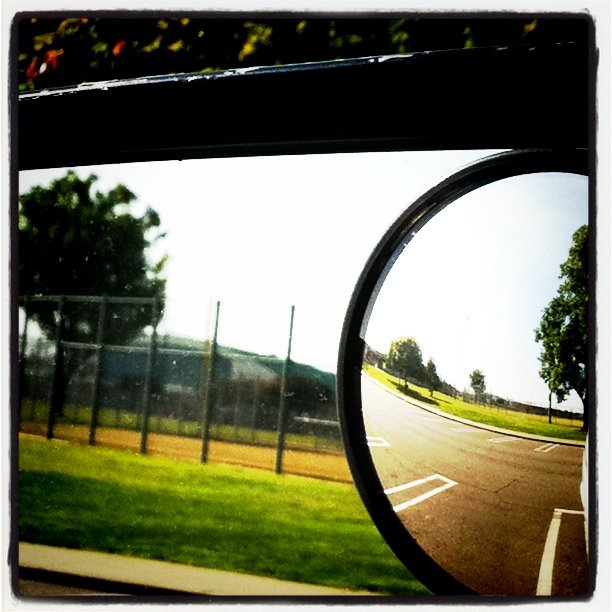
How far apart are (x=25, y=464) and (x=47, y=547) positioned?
1.92 ft

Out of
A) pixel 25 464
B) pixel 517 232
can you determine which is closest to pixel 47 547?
pixel 25 464

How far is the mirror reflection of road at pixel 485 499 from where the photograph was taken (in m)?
1.33

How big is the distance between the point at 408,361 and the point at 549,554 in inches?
23.3

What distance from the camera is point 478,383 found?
1356 millimetres

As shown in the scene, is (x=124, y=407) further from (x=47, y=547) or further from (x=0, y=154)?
(x=0, y=154)

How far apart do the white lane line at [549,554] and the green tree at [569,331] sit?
0.23 metres

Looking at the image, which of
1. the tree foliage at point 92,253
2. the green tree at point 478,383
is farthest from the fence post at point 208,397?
the green tree at point 478,383

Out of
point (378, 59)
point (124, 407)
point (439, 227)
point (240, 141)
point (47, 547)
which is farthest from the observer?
point (47, 547)

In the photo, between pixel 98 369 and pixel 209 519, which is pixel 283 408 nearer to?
pixel 209 519

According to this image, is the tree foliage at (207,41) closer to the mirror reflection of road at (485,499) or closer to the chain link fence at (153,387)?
the chain link fence at (153,387)

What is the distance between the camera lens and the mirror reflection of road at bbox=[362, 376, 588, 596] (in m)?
1.33

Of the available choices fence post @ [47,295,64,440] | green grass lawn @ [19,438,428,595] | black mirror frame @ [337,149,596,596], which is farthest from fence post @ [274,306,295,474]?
fence post @ [47,295,64,440]

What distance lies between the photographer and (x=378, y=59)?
1.33 meters

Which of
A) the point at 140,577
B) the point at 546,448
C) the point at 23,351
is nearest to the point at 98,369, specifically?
the point at 23,351
